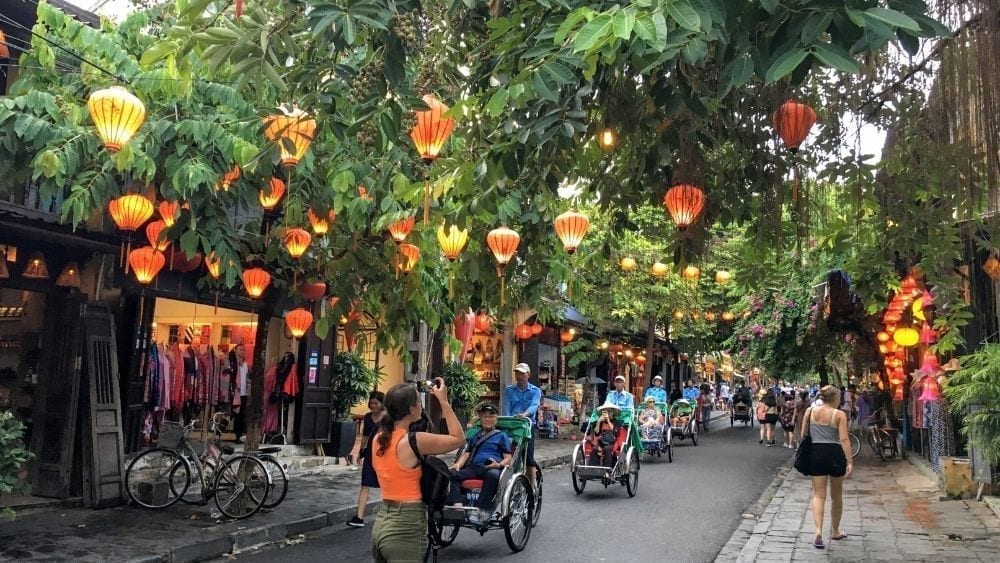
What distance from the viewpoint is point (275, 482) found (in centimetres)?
980

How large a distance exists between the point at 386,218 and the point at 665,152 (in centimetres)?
357

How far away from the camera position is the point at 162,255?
32.0 ft

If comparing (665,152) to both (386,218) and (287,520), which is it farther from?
(287,520)

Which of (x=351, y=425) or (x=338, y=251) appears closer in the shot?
(x=338, y=251)

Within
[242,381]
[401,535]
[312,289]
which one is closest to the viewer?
[401,535]

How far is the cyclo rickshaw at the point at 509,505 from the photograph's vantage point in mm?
7418

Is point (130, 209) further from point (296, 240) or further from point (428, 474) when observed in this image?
point (428, 474)

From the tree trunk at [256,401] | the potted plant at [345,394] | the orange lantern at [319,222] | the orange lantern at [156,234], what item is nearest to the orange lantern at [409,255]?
the orange lantern at [319,222]

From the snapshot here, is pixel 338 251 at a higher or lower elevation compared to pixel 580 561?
higher

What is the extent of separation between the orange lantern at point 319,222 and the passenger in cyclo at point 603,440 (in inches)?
201

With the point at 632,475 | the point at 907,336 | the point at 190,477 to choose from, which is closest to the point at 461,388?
the point at 632,475

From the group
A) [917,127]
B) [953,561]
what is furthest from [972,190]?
[953,561]

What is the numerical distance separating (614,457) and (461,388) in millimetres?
6443

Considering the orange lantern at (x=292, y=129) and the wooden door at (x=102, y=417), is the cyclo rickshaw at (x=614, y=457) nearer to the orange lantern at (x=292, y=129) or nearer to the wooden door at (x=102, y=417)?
the wooden door at (x=102, y=417)
